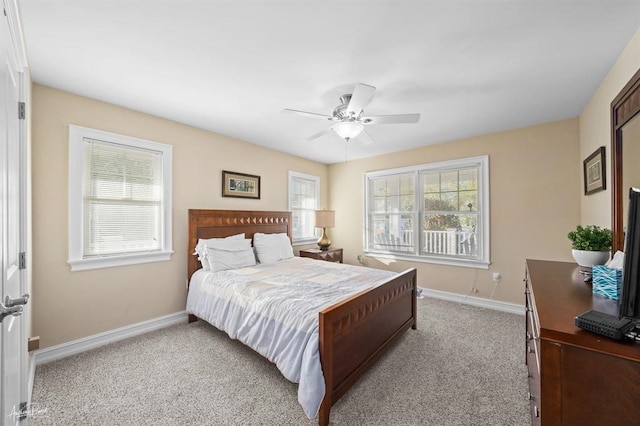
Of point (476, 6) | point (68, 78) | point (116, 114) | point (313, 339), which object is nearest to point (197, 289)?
point (313, 339)

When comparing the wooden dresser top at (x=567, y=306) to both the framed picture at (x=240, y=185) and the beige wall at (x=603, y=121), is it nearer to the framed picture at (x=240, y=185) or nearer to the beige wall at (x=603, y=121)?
the beige wall at (x=603, y=121)

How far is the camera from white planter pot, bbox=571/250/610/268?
1703 mm

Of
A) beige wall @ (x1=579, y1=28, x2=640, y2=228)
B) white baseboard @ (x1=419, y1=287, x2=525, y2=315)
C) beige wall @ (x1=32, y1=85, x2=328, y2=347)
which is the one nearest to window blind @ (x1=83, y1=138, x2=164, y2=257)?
beige wall @ (x1=32, y1=85, x2=328, y2=347)

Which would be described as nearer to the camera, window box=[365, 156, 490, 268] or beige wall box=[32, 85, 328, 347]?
beige wall box=[32, 85, 328, 347]

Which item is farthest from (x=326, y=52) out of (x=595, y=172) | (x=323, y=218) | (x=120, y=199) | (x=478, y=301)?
(x=478, y=301)

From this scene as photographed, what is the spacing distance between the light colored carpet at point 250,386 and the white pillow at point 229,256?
803mm

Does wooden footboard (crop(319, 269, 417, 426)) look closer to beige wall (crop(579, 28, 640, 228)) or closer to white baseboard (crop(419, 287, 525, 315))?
white baseboard (crop(419, 287, 525, 315))

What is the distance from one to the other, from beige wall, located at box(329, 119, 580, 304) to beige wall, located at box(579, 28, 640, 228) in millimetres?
181

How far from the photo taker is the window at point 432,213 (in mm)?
3971

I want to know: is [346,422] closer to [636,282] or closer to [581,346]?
[581,346]

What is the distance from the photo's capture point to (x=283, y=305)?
82.4 inches

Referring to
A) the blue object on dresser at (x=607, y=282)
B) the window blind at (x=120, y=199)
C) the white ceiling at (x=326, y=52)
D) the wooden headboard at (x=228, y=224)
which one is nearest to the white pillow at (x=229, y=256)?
the wooden headboard at (x=228, y=224)

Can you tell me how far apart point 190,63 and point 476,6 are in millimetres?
2016

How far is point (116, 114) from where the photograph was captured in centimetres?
286
